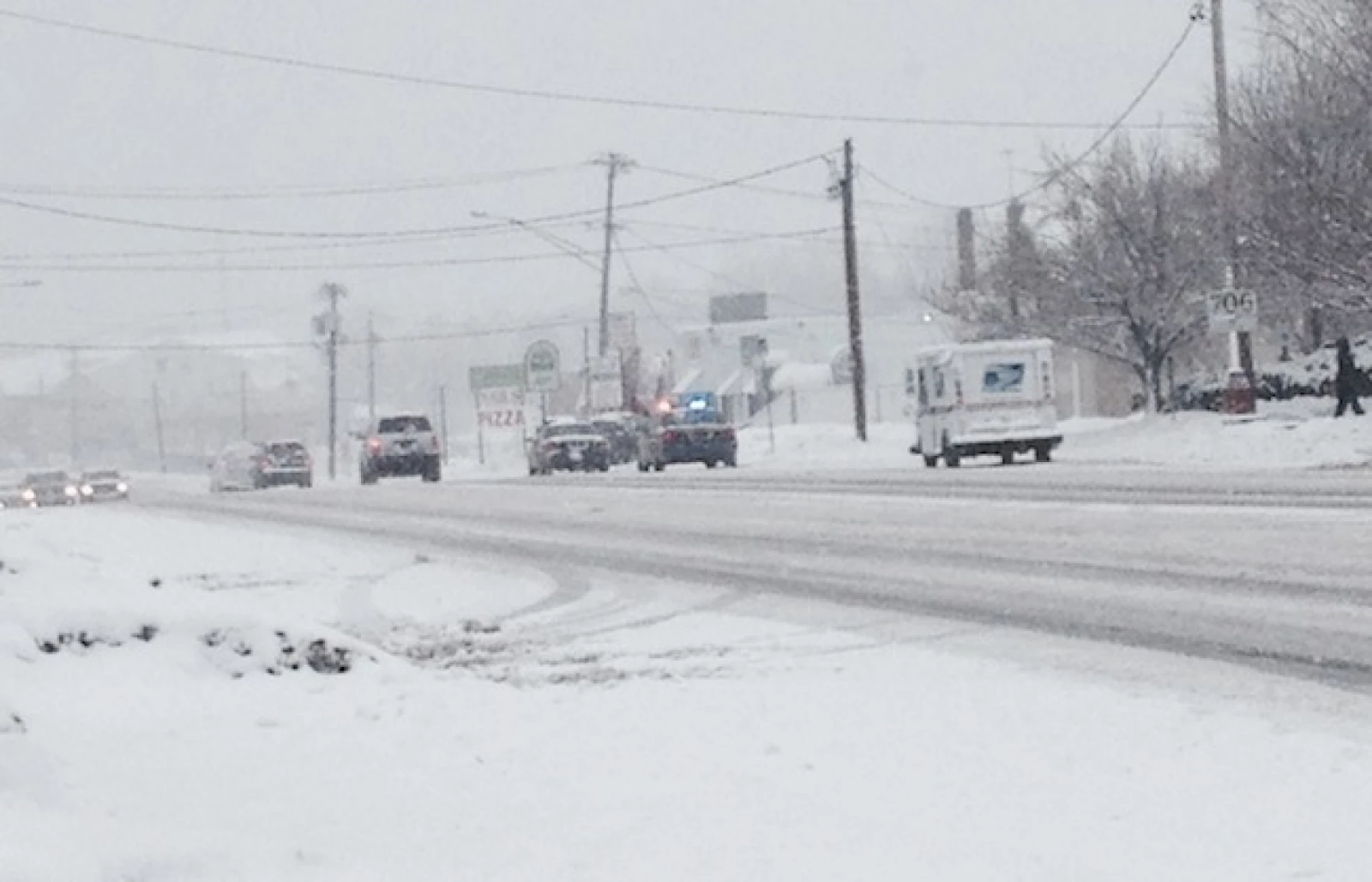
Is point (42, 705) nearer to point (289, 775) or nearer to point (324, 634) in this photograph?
point (289, 775)

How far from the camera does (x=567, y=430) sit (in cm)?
5719

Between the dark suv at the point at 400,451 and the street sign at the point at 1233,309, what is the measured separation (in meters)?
24.2

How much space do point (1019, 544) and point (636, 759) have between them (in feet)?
37.1

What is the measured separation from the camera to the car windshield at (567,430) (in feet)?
186

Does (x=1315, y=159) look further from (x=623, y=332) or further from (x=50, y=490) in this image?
(x=623, y=332)

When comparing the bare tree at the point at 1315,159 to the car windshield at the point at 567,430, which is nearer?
the bare tree at the point at 1315,159

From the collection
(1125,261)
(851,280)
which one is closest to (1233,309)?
(1125,261)

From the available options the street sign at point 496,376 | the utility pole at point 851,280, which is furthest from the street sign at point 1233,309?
the street sign at point 496,376

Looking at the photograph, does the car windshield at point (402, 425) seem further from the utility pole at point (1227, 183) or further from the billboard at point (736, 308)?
the billboard at point (736, 308)

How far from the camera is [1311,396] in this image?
4550 centimetres

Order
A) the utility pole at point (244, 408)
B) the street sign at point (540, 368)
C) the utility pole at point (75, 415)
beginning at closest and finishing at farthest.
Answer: the street sign at point (540, 368)
the utility pole at point (244, 408)
the utility pole at point (75, 415)

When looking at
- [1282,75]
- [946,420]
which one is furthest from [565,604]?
[1282,75]

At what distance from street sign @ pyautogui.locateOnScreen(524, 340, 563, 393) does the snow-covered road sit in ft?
119

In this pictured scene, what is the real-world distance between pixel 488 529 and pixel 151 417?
158540 millimetres
